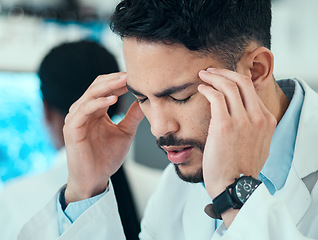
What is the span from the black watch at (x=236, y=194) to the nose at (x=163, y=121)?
0.18 m

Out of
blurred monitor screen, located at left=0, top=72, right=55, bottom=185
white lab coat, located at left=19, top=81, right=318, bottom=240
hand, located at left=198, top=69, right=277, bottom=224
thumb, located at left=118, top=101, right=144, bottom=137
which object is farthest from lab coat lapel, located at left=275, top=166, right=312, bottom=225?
blurred monitor screen, located at left=0, top=72, right=55, bottom=185

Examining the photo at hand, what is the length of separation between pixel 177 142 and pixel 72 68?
68 cm

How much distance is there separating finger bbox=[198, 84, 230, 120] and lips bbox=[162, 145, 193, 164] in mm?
148

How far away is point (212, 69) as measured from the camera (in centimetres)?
89

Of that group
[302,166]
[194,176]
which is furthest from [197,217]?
[302,166]

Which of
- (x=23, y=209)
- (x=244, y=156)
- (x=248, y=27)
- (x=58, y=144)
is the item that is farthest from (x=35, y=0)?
(x=244, y=156)

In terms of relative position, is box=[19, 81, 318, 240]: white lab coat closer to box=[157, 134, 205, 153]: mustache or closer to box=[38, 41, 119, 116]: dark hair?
box=[157, 134, 205, 153]: mustache

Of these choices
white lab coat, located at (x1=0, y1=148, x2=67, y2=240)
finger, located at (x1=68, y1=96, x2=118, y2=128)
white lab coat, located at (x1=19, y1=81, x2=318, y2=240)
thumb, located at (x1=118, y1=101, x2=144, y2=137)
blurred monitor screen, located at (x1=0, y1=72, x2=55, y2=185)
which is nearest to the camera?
white lab coat, located at (x1=19, y1=81, x2=318, y2=240)

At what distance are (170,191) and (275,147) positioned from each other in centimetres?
38

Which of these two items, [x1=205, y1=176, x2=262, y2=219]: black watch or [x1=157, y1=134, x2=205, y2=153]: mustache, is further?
[x1=157, y1=134, x2=205, y2=153]: mustache

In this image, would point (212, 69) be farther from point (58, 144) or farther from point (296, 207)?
point (58, 144)

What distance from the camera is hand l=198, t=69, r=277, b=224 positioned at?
0.84 m

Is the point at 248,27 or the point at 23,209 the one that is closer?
the point at 248,27

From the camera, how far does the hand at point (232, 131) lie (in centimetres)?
84
